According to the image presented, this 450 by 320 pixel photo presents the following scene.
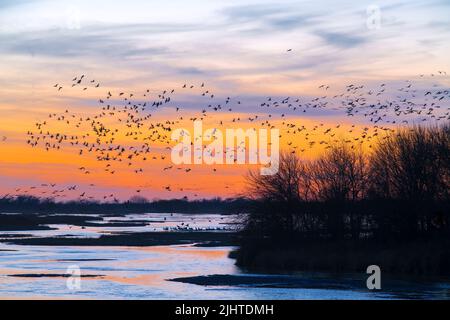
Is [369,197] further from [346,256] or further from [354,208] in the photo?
[346,256]

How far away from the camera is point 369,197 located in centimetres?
7450

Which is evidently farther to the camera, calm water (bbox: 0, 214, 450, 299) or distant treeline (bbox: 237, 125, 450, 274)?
distant treeline (bbox: 237, 125, 450, 274)

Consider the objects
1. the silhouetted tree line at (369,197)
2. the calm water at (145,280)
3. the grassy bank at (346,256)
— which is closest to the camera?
the calm water at (145,280)

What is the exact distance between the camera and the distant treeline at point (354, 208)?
63500mm

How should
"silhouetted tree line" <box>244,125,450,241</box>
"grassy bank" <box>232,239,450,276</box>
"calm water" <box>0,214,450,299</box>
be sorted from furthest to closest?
"silhouetted tree line" <box>244,125,450,241</box>
"grassy bank" <box>232,239,450,276</box>
"calm water" <box>0,214,450,299</box>

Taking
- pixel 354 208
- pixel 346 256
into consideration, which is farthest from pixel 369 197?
pixel 346 256

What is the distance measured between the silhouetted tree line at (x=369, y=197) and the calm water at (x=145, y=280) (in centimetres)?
551

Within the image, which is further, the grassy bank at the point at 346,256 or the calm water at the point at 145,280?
the grassy bank at the point at 346,256

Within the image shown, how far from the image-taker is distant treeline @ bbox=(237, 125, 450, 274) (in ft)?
208

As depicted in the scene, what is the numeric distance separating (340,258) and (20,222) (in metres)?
85.9

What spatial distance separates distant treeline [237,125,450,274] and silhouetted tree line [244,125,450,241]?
2.8 inches

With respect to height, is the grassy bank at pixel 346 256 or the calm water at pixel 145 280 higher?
the grassy bank at pixel 346 256

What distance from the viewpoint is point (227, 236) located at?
339 feet
